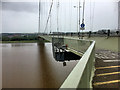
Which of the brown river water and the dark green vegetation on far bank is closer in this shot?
the brown river water

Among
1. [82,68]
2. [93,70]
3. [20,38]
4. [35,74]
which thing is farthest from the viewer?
[20,38]

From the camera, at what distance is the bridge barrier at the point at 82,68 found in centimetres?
114

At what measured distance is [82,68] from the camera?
155 centimetres

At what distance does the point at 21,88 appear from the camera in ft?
23.5

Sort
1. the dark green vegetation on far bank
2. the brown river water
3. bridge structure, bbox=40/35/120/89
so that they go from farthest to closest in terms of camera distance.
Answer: the dark green vegetation on far bank, the brown river water, bridge structure, bbox=40/35/120/89

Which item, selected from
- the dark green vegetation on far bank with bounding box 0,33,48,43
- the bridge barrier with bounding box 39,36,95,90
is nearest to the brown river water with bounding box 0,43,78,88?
the bridge barrier with bounding box 39,36,95,90

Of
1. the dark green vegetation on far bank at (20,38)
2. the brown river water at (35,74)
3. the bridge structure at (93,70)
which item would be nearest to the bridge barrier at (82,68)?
the bridge structure at (93,70)

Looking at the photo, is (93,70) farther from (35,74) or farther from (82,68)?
(35,74)

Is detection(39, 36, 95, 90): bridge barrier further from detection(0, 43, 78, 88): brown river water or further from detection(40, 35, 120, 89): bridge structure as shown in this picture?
detection(0, 43, 78, 88): brown river water

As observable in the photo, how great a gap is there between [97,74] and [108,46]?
670cm

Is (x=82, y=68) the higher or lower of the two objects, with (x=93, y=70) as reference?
higher

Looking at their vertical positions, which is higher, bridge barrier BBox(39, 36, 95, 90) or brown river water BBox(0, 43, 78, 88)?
bridge barrier BBox(39, 36, 95, 90)

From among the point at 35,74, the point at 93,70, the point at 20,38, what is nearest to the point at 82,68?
the point at 93,70

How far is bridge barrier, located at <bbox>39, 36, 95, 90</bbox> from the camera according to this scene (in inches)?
45.0
